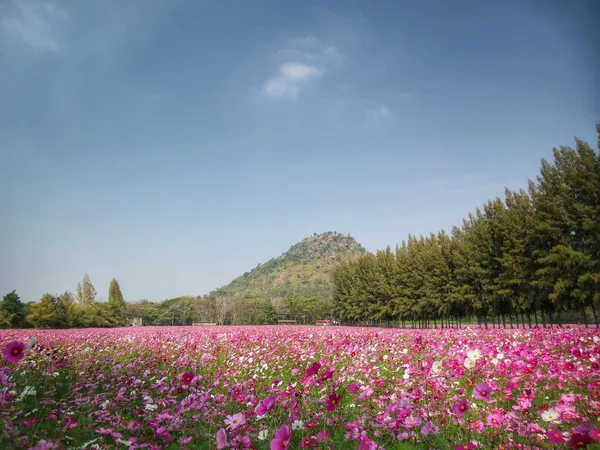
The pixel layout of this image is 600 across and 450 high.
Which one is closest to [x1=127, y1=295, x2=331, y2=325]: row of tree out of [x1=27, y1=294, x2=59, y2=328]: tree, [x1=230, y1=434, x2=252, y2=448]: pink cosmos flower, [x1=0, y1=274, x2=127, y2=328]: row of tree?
[x1=0, y1=274, x2=127, y2=328]: row of tree

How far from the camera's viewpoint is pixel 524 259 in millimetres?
31422

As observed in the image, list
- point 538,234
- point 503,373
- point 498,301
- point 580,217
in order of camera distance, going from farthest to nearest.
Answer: point 498,301 < point 538,234 < point 580,217 < point 503,373

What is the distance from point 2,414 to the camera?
261 centimetres

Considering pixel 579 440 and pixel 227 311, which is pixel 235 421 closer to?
pixel 579 440

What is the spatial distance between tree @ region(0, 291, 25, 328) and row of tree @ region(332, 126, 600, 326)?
46359 millimetres

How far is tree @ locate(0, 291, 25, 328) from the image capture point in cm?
4259

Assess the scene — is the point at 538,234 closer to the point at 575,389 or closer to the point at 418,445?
the point at 575,389

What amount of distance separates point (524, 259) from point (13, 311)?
56.0 m

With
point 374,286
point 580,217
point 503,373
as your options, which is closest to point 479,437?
→ point 503,373

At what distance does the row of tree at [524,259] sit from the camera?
89.4ft

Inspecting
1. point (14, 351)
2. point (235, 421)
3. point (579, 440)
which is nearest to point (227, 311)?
point (14, 351)

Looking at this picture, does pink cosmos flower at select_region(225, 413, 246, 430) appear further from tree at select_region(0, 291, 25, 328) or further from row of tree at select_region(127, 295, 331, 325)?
row of tree at select_region(127, 295, 331, 325)

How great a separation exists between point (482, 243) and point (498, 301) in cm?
553

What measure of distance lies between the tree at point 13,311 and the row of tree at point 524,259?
1825 inches
